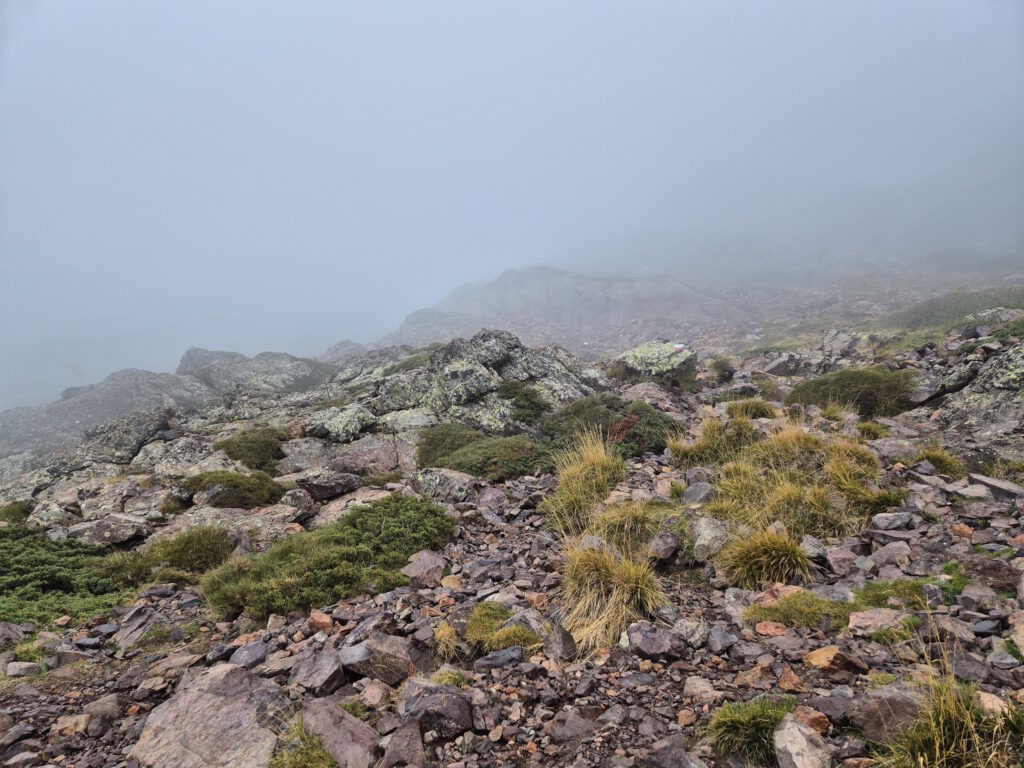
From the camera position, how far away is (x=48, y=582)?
28.0 feet

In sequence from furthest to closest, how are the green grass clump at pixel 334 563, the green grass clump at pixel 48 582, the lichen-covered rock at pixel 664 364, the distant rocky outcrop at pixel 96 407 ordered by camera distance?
the distant rocky outcrop at pixel 96 407 < the lichen-covered rock at pixel 664 364 < the green grass clump at pixel 48 582 < the green grass clump at pixel 334 563

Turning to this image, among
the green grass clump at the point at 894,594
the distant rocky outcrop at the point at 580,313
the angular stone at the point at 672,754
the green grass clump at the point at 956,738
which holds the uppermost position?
the green grass clump at the point at 956,738

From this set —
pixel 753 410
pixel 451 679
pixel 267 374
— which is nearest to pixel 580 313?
pixel 267 374

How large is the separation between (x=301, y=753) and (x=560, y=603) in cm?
318

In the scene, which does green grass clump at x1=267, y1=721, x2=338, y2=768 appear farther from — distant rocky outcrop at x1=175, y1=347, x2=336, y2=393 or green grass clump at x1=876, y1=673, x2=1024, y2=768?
distant rocky outcrop at x1=175, y1=347, x2=336, y2=393

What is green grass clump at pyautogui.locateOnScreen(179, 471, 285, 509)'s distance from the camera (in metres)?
12.2

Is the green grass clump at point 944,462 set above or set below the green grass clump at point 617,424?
above

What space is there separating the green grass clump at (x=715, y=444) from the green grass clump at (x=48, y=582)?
38.4ft

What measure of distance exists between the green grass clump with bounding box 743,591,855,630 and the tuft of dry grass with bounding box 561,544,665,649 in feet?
3.47

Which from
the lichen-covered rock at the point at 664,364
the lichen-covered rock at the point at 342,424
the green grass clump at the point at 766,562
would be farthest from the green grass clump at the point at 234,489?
the lichen-covered rock at the point at 664,364

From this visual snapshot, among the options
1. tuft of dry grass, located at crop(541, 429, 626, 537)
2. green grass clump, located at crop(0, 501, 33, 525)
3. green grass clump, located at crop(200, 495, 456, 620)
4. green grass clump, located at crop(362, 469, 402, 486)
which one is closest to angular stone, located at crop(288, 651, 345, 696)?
green grass clump, located at crop(200, 495, 456, 620)

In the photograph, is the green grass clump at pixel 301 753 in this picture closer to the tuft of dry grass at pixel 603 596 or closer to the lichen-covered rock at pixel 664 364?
the tuft of dry grass at pixel 603 596

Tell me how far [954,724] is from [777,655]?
5.43 ft

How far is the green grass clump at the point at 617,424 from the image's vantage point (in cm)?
1333
